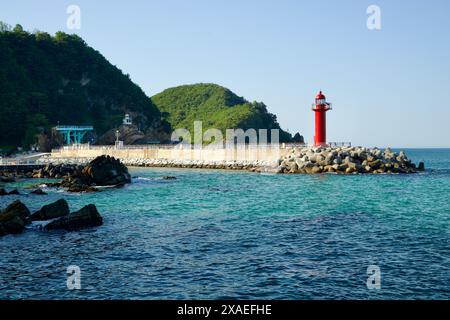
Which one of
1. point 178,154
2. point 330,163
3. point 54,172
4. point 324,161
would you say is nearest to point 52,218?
point 54,172

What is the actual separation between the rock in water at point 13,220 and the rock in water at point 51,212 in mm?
514

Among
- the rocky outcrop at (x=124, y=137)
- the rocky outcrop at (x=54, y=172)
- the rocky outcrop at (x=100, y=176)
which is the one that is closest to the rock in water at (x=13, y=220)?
the rocky outcrop at (x=100, y=176)

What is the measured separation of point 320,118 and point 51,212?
4145cm

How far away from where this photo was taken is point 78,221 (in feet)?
67.6

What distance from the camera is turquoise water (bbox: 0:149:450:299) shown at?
1173cm

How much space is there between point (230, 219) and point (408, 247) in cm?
918

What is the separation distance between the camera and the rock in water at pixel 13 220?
19.2 m

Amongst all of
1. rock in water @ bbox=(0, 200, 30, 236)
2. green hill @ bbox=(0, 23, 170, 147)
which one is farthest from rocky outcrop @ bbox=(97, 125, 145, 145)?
rock in water @ bbox=(0, 200, 30, 236)

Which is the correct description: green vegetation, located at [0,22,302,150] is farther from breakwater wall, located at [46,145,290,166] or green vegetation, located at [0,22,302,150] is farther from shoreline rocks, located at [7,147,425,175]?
shoreline rocks, located at [7,147,425,175]

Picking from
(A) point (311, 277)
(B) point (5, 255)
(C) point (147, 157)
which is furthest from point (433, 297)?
(C) point (147, 157)

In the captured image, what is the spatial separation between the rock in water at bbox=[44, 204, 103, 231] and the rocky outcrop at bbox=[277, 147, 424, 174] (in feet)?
117

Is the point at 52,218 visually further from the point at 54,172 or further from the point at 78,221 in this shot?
the point at 54,172

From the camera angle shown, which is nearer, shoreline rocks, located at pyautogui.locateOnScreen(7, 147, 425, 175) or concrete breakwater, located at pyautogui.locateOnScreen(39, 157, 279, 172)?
shoreline rocks, located at pyautogui.locateOnScreen(7, 147, 425, 175)
